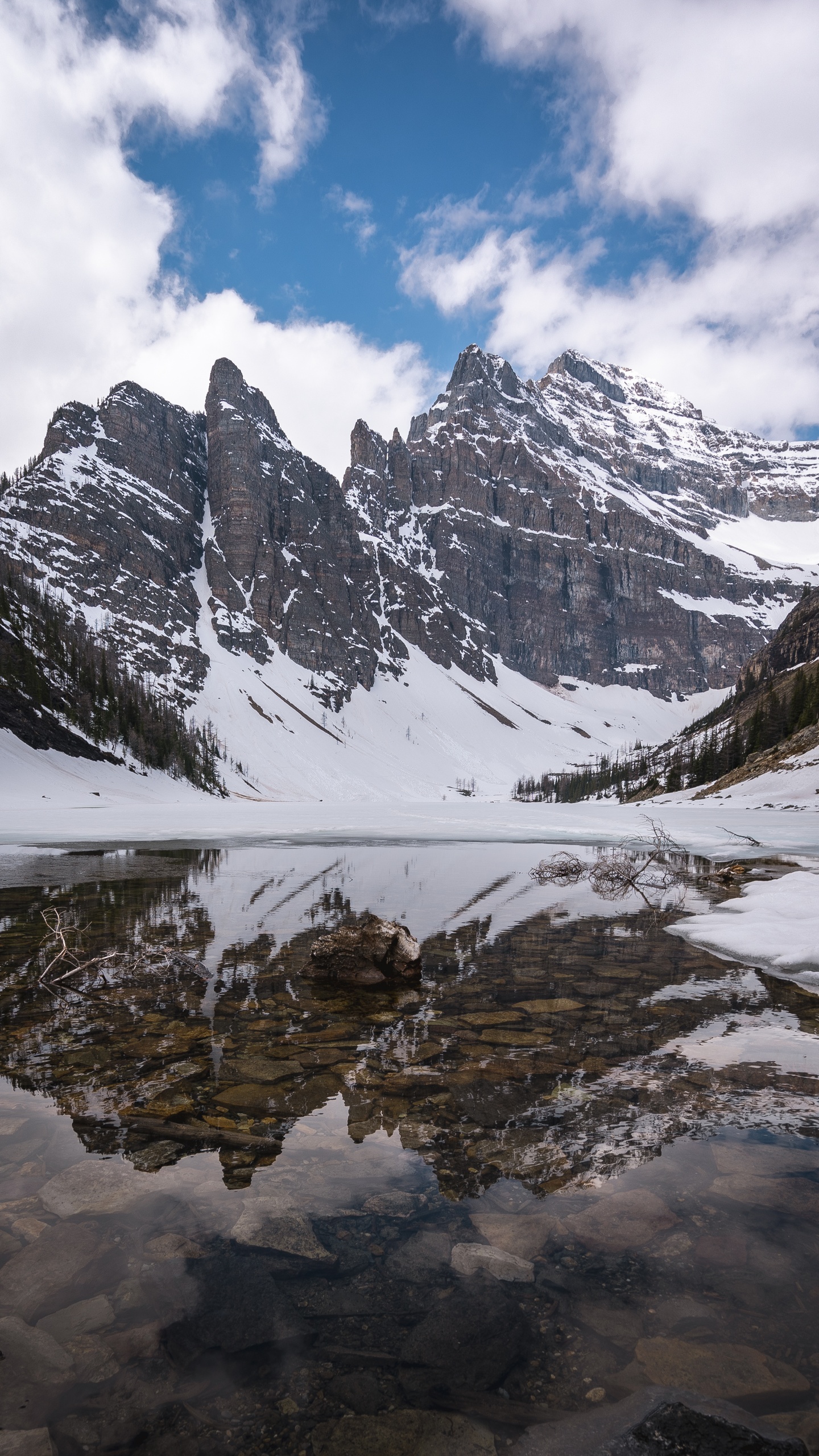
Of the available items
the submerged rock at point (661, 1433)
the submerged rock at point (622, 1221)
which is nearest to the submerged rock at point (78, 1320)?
the submerged rock at point (661, 1433)

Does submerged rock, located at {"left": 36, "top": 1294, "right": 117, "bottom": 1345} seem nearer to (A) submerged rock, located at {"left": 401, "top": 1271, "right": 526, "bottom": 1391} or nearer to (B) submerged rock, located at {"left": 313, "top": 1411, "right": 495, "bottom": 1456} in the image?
(B) submerged rock, located at {"left": 313, "top": 1411, "right": 495, "bottom": 1456}

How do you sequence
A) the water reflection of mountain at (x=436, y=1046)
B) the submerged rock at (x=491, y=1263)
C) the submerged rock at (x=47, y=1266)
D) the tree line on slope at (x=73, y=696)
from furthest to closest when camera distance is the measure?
the tree line on slope at (x=73, y=696) → the water reflection of mountain at (x=436, y=1046) → the submerged rock at (x=491, y=1263) → the submerged rock at (x=47, y=1266)

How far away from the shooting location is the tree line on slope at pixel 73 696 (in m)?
84.6

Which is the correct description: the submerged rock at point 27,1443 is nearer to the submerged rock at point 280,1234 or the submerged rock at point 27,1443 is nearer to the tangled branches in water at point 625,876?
the submerged rock at point 280,1234

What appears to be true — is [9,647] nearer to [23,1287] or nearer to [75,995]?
[75,995]

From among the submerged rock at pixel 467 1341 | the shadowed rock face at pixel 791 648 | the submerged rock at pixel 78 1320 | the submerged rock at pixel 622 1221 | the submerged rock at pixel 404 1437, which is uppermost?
the shadowed rock face at pixel 791 648

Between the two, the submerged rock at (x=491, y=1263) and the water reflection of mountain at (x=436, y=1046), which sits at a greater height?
the submerged rock at (x=491, y=1263)

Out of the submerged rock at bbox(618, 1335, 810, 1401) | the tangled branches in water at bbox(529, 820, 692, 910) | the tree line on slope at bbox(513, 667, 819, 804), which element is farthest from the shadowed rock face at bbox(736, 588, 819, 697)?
the submerged rock at bbox(618, 1335, 810, 1401)

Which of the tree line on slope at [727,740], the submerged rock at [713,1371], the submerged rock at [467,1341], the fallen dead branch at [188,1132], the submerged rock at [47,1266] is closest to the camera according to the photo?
the submerged rock at [713,1371]

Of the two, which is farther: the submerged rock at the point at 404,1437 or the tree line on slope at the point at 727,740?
the tree line on slope at the point at 727,740

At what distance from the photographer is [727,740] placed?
317 feet

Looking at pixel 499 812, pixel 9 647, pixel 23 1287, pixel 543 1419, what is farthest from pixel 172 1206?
pixel 9 647

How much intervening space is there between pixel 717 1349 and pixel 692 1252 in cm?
70

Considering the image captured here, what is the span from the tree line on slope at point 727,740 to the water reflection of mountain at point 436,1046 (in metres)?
77.1
